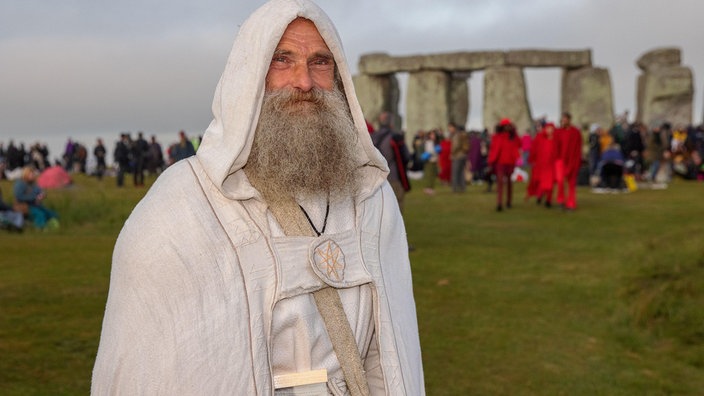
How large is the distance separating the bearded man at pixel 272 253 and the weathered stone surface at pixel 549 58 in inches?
1399

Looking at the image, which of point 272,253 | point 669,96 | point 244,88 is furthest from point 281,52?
point 669,96

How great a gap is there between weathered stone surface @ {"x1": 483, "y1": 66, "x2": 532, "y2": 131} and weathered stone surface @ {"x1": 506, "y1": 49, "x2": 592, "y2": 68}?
0.33 meters

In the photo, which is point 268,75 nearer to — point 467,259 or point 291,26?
point 291,26

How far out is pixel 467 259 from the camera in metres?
13.6

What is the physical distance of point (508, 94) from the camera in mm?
38375

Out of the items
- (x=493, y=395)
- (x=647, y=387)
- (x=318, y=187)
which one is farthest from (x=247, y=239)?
(x=647, y=387)

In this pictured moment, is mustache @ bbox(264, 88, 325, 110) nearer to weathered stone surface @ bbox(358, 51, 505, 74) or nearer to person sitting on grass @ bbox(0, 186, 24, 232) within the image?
person sitting on grass @ bbox(0, 186, 24, 232)

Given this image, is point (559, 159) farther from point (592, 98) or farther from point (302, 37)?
point (592, 98)

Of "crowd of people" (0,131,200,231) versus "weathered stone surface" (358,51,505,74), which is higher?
"weathered stone surface" (358,51,505,74)

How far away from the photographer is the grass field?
8.31 m

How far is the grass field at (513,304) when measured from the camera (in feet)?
27.3

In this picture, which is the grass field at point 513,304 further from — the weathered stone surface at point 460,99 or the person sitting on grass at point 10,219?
the weathered stone surface at point 460,99

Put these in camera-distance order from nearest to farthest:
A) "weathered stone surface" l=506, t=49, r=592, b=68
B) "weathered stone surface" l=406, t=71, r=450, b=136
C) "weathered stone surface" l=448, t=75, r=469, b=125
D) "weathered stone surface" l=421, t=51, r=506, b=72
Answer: "weathered stone surface" l=506, t=49, r=592, b=68
"weathered stone surface" l=421, t=51, r=506, b=72
"weathered stone surface" l=406, t=71, r=450, b=136
"weathered stone surface" l=448, t=75, r=469, b=125

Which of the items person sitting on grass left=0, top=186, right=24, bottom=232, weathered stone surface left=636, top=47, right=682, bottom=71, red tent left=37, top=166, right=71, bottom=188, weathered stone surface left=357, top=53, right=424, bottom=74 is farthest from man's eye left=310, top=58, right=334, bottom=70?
weathered stone surface left=636, top=47, right=682, bottom=71
